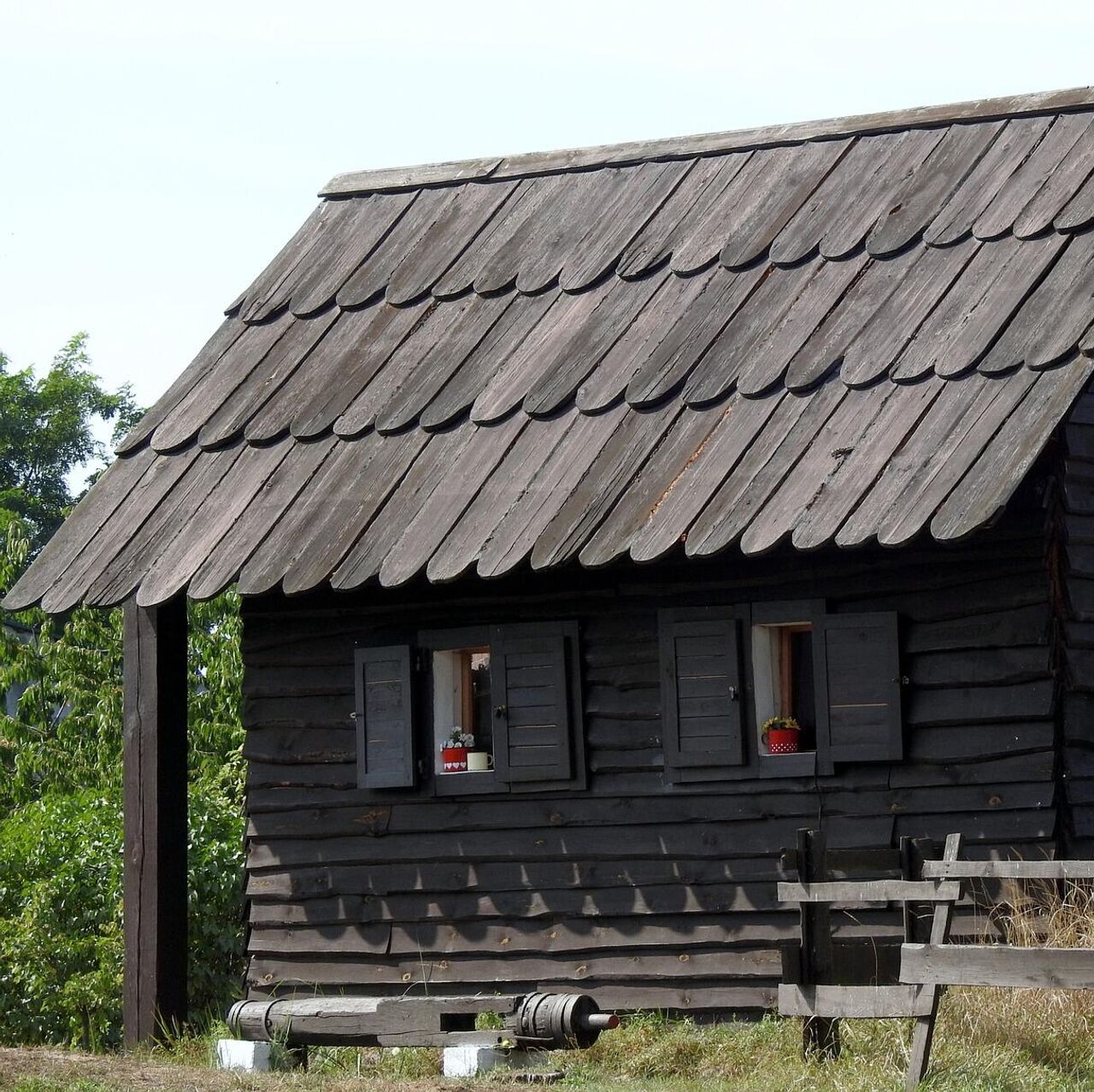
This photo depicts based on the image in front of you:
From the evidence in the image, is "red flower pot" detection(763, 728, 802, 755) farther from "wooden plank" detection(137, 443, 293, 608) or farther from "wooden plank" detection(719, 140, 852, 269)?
"wooden plank" detection(137, 443, 293, 608)

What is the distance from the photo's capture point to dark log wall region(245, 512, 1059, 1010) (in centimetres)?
1155

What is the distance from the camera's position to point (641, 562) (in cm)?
1159

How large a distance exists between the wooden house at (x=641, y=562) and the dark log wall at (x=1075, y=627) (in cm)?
3

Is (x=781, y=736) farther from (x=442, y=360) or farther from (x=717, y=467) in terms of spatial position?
(x=442, y=360)

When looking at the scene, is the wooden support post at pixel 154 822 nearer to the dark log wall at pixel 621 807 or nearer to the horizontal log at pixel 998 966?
the dark log wall at pixel 621 807

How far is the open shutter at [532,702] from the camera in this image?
41.9 ft

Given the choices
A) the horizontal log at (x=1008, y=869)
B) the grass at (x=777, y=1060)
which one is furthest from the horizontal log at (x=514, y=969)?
the horizontal log at (x=1008, y=869)

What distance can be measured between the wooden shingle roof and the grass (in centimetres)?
229

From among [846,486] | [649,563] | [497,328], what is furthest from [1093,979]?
[497,328]

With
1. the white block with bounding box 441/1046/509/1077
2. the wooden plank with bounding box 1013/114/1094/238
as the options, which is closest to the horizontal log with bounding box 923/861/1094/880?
the white block with bounding box 441/1046/509/1077

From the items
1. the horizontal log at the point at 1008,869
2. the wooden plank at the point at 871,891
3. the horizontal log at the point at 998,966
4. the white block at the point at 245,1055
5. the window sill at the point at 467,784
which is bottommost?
the white block at the point at 245,1055

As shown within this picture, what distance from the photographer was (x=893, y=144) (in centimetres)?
1411

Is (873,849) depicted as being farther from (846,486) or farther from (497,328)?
(497,328)

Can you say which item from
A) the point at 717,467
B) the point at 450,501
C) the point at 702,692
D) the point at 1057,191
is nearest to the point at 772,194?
the point at 1057,191
